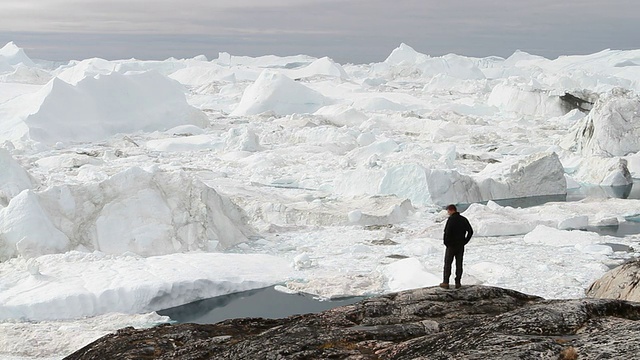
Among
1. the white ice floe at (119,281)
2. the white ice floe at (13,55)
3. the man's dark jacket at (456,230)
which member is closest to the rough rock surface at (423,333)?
the man's dark jacket at (456,230)

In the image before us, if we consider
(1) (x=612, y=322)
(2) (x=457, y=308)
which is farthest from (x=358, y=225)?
(1) (x=612, y=322)

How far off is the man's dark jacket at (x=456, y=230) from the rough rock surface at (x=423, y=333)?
70 centimetres

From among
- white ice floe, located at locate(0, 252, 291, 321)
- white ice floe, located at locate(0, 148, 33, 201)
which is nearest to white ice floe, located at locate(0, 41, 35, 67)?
white ice floe, located at locate(0, 148, 33, 201)

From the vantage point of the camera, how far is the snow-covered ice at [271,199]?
39.8 feet

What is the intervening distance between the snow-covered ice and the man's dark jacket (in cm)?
466

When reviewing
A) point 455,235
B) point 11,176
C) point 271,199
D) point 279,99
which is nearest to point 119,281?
point 455,235

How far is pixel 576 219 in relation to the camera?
17.1 metres

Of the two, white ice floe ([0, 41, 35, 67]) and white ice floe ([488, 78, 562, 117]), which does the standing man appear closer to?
white ice floe ([488, 78, 562, 117])

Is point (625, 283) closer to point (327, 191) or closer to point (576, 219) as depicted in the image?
point (576, 219)

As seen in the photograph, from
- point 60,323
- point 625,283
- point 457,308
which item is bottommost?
point 60,323

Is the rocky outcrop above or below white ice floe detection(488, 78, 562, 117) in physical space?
below

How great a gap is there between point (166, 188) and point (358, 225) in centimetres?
494

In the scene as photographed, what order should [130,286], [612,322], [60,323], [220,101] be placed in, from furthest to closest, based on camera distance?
[220,101] → [130,286] → [60,323] → [612,322]

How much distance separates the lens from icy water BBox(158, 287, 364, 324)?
11.6 m
